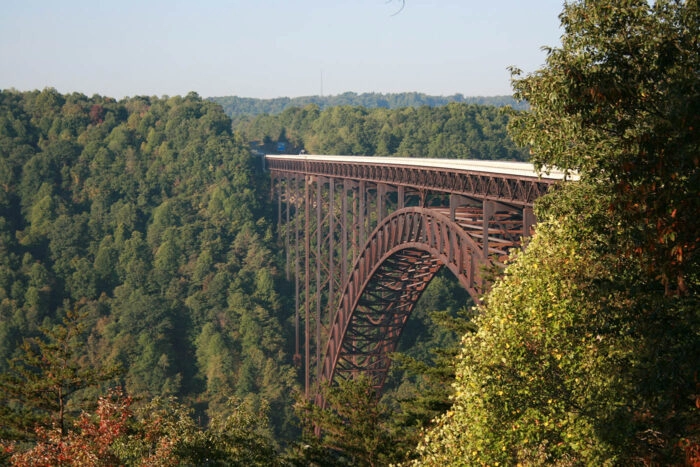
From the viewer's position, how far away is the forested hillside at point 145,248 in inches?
2623

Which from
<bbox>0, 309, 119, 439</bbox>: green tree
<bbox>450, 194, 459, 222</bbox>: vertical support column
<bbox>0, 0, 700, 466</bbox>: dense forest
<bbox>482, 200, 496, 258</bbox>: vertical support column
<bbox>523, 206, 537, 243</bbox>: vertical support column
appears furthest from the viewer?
<bbox>450, 194, 459, 222</bbox>: vertical support column

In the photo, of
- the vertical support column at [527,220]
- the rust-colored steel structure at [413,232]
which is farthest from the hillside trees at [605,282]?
the vertical support column at [527,220]

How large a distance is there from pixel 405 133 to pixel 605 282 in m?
90.0

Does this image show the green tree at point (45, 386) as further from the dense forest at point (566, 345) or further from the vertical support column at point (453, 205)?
the vertical support column at point (453, 205)

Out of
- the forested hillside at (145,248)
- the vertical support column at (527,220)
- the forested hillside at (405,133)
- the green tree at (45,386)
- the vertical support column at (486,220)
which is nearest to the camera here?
the green tree at (45,386)

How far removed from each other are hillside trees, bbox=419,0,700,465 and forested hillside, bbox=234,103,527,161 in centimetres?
7233

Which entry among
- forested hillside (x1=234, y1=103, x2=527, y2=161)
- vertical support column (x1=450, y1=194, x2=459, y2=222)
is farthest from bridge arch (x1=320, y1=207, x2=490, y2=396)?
forested hillside (x1=234, y1=103, x2=527, y2=161)

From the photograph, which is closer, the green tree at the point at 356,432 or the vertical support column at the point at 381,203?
the green tree at the point at 356,432

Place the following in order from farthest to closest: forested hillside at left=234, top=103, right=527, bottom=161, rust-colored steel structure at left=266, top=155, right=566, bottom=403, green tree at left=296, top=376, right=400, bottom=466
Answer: forested hillside at left=234, top=103, right=527, bottom=161
rust-colored steel structure at left=266, top=155, right=566, bottom=403
green tree at left=296, top=376, right=400, bottom=466

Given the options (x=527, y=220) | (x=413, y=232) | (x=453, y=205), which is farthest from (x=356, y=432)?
(x=413, y=232)

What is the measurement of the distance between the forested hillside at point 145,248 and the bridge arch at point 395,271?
13181 mm

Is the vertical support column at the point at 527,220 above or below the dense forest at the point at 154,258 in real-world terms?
above

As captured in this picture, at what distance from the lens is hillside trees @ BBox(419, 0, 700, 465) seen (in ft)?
37.5

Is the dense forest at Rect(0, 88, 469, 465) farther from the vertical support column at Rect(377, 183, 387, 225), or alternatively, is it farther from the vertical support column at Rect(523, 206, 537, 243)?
the vertical support column at Rect(523, 206, 537, 243)
